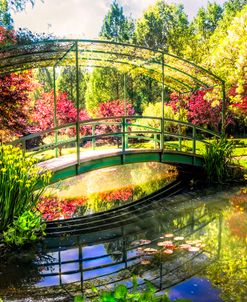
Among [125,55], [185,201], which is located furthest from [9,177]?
[125,55]

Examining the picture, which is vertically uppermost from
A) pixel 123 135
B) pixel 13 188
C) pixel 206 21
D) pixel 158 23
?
pixel 206 21

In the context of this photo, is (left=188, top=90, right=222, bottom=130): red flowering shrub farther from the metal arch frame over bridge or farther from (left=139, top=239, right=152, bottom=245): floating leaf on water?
(left=139, top=239, right=152, bottom=245): floating leaf on water

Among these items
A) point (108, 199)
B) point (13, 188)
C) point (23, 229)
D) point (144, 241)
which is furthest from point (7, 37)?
point (144, 241)

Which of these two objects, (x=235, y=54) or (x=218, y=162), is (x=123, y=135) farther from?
(x=235, y=54)

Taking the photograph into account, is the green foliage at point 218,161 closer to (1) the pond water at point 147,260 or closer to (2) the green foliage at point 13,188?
(1) the pond water at point 147,260

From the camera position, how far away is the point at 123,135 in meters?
9.16

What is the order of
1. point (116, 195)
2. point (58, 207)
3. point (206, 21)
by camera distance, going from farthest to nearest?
point (206, 21) < point (116, 195) < point (58, 207)

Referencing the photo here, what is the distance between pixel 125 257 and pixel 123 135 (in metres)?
4.10

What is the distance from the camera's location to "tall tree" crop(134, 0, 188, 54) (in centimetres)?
2995

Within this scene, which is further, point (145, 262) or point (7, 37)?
point (7, 37)

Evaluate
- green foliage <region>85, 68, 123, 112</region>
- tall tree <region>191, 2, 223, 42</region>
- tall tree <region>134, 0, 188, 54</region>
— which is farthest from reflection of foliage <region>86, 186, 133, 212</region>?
tall tree <region>191, 2, 223, 42</region>

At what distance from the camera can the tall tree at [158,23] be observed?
30.0m

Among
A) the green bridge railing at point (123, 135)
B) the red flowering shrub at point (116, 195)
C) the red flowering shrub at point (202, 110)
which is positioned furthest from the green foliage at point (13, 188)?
the red flowering shrub at point (202, 110)

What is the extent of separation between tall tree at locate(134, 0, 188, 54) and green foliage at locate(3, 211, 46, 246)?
84.9 ft
